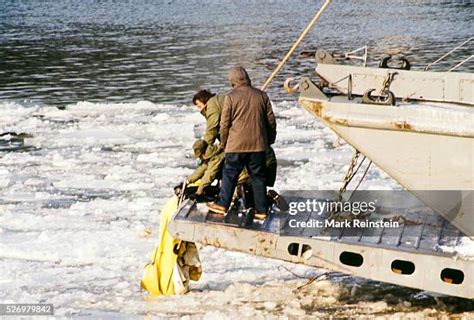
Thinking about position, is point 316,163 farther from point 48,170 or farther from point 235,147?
point 235,147

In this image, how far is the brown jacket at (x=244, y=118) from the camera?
8.47 meters

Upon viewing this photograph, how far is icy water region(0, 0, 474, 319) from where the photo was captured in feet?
28.8

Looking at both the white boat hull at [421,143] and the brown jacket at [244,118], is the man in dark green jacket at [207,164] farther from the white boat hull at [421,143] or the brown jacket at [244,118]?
the white boat hull at [421,143]

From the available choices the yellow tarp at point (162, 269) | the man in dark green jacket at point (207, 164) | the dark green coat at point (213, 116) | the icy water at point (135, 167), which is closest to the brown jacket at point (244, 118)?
the dark green coat at point (213, 116)

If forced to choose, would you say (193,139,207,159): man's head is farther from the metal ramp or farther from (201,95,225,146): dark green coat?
the metal ramp

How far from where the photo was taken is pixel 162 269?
8.83 m

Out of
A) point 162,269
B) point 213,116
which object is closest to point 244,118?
point 213,116

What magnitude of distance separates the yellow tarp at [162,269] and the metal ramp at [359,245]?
0.81 ft

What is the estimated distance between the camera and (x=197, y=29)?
41.3 meters

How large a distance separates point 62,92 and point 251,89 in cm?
1632

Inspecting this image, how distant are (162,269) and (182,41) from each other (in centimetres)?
2781

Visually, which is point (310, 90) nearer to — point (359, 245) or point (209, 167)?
point (209, 167)

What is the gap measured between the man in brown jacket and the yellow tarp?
0.74 meters

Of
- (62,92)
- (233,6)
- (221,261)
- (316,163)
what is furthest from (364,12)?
(221,261)
